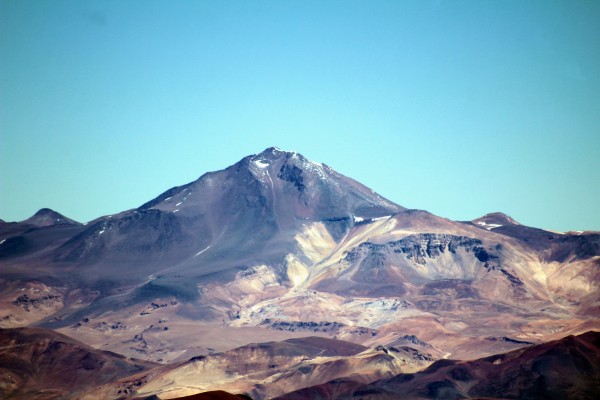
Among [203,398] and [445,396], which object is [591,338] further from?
[203,398]

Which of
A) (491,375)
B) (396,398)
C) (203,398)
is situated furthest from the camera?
(491,375)

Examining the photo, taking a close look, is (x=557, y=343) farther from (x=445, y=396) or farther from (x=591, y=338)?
(x=445, y=396)

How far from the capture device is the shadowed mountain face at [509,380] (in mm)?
174875

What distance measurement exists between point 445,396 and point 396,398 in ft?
33.4

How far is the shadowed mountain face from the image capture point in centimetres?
17488

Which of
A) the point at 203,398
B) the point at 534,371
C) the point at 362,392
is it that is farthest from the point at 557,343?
the point at 203,398

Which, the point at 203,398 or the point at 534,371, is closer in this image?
the point at 203,398

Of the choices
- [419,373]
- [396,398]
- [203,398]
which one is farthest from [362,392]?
[203,398]

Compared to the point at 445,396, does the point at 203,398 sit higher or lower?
higher

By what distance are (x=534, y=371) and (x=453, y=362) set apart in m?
20.5

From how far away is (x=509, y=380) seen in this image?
598 ft

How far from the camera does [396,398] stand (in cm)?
17550

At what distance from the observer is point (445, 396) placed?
180750mm

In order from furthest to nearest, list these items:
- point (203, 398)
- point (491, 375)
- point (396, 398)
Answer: point (491, 375)
point (396, 398)
point (203, 398)
